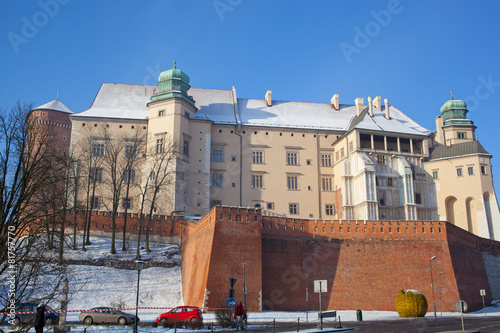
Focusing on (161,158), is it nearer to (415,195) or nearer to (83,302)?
(83,302)

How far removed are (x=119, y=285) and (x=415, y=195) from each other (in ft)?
113

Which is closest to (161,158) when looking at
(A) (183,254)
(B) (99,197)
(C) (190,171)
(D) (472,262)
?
(C) (190,171)

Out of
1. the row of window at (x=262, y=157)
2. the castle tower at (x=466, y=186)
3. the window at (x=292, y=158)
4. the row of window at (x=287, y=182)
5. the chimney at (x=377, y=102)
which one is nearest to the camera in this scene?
the castle tower at (x=466, y=186)

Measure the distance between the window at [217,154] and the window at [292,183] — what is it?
7.84 metres

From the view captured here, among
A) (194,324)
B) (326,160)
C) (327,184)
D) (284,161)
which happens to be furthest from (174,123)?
(194,324)

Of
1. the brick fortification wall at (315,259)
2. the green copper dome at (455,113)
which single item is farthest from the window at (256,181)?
the green copper dome at (455,113)

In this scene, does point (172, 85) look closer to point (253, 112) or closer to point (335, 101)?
point (253, 112)

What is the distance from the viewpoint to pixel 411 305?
114 feet

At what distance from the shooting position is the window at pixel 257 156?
59.3m

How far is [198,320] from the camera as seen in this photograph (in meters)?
27.6

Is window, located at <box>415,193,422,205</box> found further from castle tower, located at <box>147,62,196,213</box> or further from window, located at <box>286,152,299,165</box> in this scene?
castle tower, located at <box>147,62,196,213</box>

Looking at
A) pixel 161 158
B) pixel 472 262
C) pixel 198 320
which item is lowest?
pixel 198 320

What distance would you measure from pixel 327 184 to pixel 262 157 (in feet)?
26.5

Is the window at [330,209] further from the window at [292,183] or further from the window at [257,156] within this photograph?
the window at [257,156]
